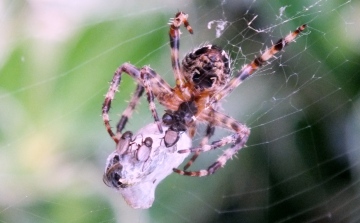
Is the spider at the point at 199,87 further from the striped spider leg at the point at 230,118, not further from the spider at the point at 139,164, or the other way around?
the spider at the point at 139,164

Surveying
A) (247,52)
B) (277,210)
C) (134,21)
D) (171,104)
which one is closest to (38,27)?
(134,21)

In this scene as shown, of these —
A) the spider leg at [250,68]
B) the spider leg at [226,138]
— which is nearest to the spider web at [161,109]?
the spider leg at [250,68]

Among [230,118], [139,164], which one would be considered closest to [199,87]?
[230,118]

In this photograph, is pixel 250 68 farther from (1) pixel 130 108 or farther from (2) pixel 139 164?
(2) pixel 139 164

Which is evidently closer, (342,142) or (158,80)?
(158,80)

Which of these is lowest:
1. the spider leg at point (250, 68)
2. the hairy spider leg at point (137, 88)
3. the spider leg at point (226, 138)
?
the spider leg at point (226, 138)

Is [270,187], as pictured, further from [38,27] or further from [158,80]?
[38,27]
